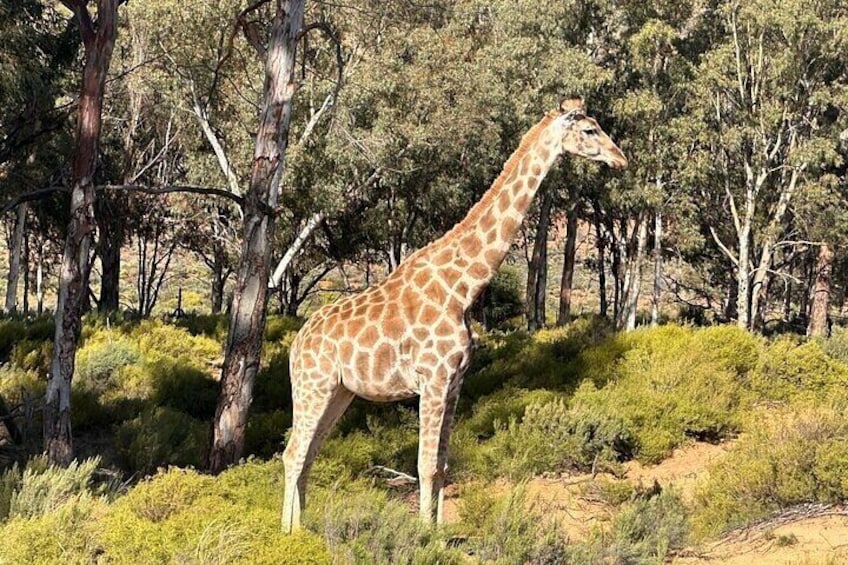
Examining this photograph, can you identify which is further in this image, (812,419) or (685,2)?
(685,2)

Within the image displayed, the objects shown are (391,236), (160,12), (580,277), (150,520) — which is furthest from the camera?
(580,277)

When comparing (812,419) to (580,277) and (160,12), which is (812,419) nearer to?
(160,12)

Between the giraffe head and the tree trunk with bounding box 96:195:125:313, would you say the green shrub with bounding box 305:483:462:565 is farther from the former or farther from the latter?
the tree trunk with bounding box 96:195:125:313

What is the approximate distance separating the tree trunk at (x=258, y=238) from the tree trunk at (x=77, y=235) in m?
1.52

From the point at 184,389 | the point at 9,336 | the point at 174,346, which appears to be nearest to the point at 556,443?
the point at 184,389

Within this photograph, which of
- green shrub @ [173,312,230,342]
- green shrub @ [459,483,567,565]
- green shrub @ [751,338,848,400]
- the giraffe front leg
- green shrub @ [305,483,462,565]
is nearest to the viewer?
green shrub @ [305,483,462,565]

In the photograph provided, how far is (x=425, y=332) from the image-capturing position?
682cm

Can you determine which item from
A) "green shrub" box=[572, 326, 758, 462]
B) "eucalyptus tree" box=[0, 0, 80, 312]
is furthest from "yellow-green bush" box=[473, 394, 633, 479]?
"eucalyptus tree" box=[0, 0, 80, 312]

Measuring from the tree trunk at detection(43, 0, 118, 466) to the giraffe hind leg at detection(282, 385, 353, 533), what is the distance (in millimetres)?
2824

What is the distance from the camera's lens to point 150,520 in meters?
5.95

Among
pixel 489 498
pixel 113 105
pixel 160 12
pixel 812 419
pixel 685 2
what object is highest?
pixel 685 2

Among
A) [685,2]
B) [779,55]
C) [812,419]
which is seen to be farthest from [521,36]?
[812,419]

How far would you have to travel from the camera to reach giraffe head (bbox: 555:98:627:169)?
7.22m

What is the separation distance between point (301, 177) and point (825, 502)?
1873 centimetres
